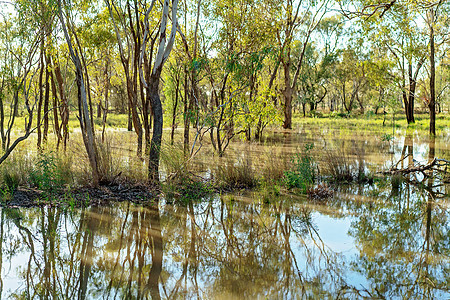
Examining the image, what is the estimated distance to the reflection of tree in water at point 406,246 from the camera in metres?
3.88

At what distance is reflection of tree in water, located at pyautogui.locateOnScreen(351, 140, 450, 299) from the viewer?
3.88 metres

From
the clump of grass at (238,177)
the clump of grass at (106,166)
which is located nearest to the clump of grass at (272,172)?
the clump of grass at (238,177)

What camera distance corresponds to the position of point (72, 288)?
→ 12.5 feet

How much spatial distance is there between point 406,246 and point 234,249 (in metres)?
2.19

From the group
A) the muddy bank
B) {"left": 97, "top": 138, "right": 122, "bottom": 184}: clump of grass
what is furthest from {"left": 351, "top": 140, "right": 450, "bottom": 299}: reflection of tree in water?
{"left": 97, "top": 138, "right": 122, "bottom": 184}: clump of grass

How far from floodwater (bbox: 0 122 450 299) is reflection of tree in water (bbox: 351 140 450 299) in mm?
13

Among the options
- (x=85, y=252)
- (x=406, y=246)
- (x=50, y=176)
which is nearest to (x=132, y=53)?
(x=50, y=176)

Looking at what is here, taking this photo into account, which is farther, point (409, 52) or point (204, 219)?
point (409, 52)

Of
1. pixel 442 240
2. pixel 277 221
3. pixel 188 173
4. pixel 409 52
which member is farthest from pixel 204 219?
pixel 409 52

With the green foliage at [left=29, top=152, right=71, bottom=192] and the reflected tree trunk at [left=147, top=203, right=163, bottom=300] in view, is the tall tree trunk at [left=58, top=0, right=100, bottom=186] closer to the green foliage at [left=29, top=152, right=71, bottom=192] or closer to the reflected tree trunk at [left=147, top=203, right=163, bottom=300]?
the green foliage at [left=29, top=152, right=71, bottom=192]

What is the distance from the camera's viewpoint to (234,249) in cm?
484

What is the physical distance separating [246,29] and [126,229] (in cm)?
812

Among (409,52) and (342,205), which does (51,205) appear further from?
(409,52)

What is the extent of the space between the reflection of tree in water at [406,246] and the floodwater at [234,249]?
13mm
